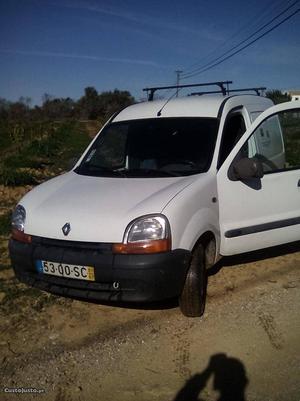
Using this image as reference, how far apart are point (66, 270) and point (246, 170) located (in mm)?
1869

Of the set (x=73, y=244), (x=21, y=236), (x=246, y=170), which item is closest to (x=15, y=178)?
(x=21, y=236)

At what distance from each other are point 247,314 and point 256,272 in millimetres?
1052

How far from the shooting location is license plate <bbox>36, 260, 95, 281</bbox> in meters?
3.39

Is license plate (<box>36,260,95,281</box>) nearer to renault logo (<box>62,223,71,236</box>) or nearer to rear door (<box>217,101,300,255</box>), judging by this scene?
renault logo (<box>62,223,71,236</box>)

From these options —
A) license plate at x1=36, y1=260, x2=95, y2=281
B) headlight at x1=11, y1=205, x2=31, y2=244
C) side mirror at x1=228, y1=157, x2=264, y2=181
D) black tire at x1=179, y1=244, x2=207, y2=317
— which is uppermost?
side mirror at x1=228, y1=157, x2=264, y2=181

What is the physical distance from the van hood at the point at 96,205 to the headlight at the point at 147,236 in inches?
2.0

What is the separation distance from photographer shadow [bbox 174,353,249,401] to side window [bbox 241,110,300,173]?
82.1 inches

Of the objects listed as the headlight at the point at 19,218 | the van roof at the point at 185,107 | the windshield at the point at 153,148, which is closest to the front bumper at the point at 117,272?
the headlight at the point at 19,218

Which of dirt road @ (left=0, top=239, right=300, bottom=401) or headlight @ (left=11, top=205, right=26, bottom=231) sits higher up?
headlight @ (left=11, top=205, right=26, bottom=231)

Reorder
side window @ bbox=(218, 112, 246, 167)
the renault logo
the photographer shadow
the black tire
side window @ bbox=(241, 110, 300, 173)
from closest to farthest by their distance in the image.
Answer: the photographer shadow
the renault logo
the black tire
side window @ bbox=(218, 112, 246, 167)
side window @ bbox=(241, 110, 300, 173)

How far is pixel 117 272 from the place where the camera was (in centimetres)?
333

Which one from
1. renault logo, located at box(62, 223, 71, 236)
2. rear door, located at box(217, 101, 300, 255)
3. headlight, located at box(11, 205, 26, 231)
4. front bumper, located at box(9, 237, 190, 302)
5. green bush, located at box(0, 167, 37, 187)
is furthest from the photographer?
green bush, located at box(0, 167, 37, 187)

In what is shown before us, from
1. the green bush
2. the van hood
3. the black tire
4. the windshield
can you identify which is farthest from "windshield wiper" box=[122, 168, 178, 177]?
the green bush

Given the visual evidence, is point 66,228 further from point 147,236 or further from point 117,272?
point 147,236
